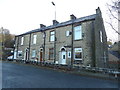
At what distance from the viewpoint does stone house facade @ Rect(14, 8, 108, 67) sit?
56.7 feet

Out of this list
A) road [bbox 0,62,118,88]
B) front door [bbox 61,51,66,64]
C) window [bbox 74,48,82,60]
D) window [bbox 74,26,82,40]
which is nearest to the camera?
road [bbox 0,62,118,88]

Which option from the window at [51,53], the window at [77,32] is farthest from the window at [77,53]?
the window at [51,53]

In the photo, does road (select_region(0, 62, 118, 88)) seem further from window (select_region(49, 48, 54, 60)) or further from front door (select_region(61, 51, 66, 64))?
window (select_region(49, 48, 54, 60))

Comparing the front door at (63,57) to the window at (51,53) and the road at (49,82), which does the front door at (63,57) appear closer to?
the window at (51,53)

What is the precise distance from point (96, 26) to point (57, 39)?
7.31 metres

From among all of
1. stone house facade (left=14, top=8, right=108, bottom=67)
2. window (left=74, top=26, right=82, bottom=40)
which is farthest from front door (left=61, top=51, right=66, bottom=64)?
window (left=74, top=26, right=82, bottom=40)

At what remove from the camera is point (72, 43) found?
1902 centimetres

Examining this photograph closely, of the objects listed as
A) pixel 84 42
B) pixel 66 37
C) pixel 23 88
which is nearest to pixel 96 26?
pixel 84 42

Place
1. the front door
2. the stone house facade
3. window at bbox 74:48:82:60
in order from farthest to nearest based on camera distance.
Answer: the front door
window at bbox 74:48:82:60
the stone house facade

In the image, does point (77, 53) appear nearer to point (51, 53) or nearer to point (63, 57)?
point (63, 57)

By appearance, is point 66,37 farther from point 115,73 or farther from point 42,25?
point 42,25

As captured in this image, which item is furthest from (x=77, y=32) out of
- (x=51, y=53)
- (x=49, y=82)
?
(x=49, y=82)

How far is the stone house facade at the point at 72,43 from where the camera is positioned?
17297mm

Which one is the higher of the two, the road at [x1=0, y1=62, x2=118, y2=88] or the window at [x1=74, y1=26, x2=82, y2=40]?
the window at [x1=74, y1=26, x2=82, y2=40]
